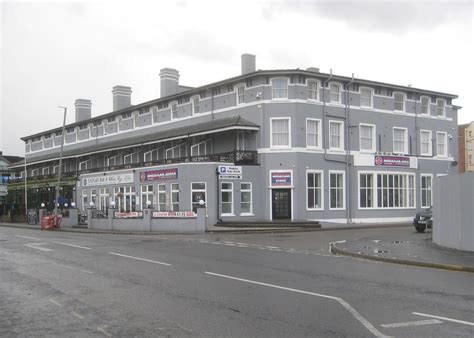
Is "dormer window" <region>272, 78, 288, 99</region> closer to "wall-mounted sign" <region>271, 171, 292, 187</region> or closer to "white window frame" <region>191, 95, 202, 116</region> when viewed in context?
"wall-mounted sign" <region>271, 171, 292, 187</region>

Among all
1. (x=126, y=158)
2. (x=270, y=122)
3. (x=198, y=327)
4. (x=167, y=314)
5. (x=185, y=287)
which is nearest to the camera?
(x=198, y=327)

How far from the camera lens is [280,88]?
35.6 m

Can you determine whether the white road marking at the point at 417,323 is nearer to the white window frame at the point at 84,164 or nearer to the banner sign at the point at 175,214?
the banner sign at the point at 175,214

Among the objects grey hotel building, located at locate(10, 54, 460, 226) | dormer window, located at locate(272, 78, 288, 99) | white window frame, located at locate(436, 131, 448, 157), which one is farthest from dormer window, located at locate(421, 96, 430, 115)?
dormer window, located at locate(272, 78, 288, 99)

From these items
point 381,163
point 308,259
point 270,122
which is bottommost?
point 308,259

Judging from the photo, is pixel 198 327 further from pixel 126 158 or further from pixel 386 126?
pixel 126 158

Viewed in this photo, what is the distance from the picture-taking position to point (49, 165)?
60531 mm

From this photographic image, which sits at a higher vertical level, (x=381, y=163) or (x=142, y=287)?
(x=381, y=163)

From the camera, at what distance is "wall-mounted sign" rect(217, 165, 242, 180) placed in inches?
1335

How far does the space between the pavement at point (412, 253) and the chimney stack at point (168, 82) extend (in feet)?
100

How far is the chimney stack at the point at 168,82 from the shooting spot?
4712 cm

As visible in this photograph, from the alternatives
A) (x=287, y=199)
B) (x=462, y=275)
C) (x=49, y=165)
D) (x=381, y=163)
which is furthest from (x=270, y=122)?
(x=49, y=165)

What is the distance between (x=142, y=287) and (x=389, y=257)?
829cm

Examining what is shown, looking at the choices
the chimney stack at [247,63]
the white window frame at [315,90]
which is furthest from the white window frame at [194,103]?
the white window frame at [315,90]
